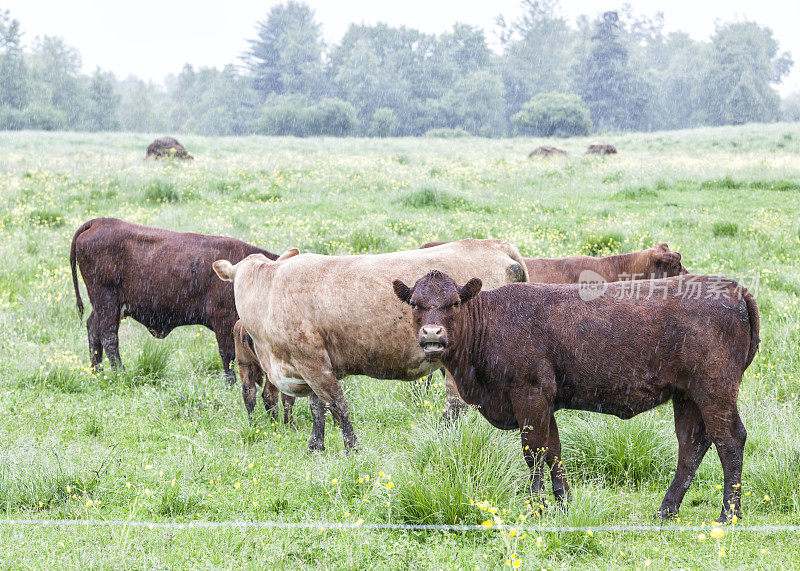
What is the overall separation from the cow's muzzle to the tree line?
5475 centimetres

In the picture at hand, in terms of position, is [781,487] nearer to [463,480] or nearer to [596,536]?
[596,536]

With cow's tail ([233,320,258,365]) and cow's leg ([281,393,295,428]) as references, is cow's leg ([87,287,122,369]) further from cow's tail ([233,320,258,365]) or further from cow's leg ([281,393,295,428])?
cow's leg ([281,393,295,428])

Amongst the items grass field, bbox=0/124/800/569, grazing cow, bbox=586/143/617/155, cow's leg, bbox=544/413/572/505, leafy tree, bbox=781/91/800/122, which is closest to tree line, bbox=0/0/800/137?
leafy tree, bbox=781/91/800/122

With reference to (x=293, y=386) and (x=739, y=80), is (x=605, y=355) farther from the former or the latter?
(x=739, y=80)

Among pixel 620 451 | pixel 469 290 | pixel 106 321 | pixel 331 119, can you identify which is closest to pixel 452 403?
pixel 620 451

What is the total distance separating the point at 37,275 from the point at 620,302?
953cm

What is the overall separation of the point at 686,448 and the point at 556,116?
55166 millimetres

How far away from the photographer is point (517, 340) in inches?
183

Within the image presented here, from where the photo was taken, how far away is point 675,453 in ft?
18.1

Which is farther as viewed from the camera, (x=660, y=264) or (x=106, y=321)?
(x=106, y=321)

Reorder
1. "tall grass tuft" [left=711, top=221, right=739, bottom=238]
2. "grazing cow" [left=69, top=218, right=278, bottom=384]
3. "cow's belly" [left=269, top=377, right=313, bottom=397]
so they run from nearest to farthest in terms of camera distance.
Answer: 1. "cow's belly" [left=269, top=377, right=313, bottom=397]
2. "grazing cow" [left=69, top=218, right=278, bottom=384]
3. "tall grass tuft" [left=711, top=221, right=739, bottom=238]

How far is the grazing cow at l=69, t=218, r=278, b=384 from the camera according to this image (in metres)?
8.18

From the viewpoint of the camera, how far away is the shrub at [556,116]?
56438 mm

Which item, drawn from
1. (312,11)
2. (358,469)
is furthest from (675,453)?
(312,11)
